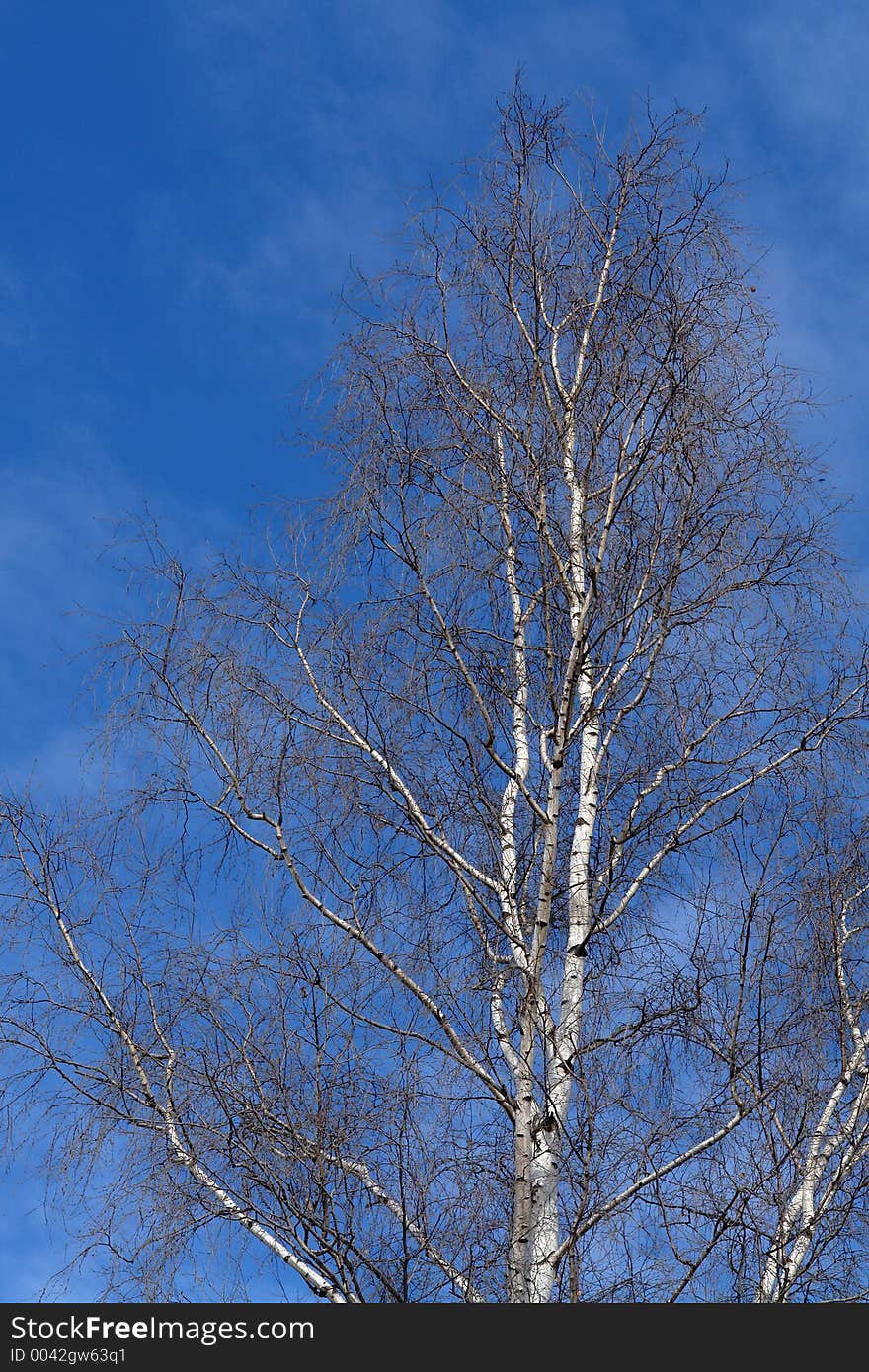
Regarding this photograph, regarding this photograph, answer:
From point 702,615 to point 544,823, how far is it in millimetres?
1586

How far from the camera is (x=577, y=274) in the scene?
29.5 feet

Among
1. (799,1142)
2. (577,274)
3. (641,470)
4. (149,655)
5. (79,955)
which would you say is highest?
(577,274)

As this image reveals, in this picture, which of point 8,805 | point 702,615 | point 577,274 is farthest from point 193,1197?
point 577,274

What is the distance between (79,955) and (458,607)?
2.62 m

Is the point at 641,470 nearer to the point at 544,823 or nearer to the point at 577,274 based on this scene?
the point at 577,274

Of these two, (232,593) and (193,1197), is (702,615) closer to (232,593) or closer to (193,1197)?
(232,593)

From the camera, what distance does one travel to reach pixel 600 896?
7434mm

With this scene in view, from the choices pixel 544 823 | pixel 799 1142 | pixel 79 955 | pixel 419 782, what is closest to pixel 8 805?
pixel 79 955

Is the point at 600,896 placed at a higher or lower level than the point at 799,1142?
higher

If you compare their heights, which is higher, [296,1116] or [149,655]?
[149,655]
